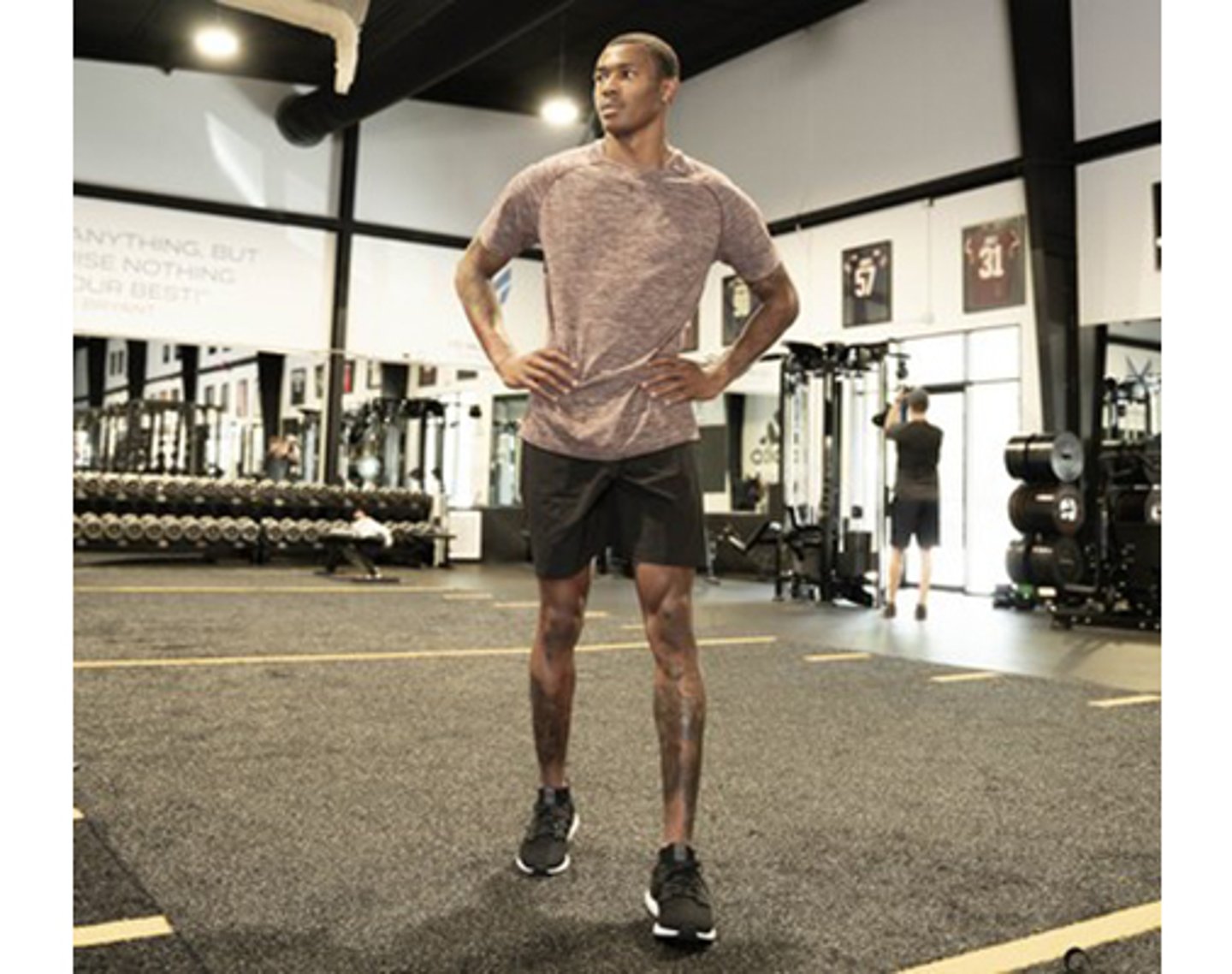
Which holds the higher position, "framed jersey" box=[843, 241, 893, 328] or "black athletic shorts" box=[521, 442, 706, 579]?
"framed jersey" box=[843, 241, 893, 328]

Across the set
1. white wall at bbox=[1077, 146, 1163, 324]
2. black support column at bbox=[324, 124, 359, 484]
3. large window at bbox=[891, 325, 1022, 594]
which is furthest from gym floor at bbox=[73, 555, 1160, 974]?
black support column at bbox=[324, 124, 359, 484]

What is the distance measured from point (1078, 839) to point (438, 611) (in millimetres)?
4029

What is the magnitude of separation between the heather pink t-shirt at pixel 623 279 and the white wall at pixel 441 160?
30.3 ft

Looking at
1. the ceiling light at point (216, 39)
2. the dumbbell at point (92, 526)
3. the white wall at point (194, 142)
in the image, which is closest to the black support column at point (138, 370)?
the white wall at point (194, 142)

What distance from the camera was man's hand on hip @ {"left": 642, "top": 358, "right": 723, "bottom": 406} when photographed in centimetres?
165

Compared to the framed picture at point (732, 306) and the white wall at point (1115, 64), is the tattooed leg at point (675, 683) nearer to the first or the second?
the white wall at point (1115, 64)

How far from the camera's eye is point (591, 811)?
2066 mm

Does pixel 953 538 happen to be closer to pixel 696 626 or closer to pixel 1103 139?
pixel 1103 139

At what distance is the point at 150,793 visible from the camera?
6.73 ft

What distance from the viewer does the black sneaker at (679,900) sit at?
1.45 m

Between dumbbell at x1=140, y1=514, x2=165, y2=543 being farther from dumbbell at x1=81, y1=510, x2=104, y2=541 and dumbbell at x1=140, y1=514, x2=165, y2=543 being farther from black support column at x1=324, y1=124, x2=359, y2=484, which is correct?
black support column at x1=324, y1=124, x2=359, y2=484

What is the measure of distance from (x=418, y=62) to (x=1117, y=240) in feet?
16.6

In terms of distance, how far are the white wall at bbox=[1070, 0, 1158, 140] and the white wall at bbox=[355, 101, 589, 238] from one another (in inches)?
207
